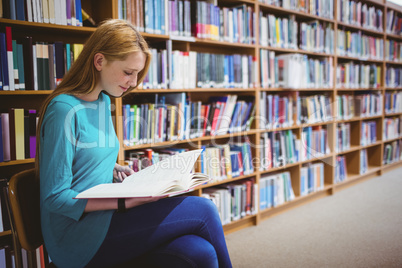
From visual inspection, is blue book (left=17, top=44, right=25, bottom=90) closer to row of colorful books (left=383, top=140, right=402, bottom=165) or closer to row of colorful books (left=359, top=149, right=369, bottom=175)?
row of colorful books (left=359, top=149, right=369, bottom=175)

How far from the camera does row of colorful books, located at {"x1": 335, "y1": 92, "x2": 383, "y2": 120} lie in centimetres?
359

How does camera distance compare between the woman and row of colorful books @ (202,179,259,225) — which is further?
row of colorful books @ (202,179,259,225)

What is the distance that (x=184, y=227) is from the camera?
3.55 ft

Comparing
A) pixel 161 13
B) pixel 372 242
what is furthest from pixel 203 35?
pixel 372 242

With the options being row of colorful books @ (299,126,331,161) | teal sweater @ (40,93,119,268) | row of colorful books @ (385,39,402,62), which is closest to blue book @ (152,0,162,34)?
teal sweater @ (40,93,119,268)

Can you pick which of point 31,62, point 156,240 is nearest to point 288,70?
point 31,62

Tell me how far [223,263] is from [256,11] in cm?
205

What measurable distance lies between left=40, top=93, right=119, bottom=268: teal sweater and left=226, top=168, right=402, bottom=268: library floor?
→ 4.19 feet

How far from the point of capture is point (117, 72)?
121cm

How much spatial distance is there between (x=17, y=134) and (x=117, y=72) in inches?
29.4

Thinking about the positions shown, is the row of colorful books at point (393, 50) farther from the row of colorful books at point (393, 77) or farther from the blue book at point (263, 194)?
the blue book at point (263, 194)

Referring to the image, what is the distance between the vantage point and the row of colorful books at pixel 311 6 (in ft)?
9.43

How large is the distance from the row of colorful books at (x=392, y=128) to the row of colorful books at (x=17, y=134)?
13.5 ft

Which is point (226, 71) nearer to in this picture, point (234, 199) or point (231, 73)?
point (231, 73)
